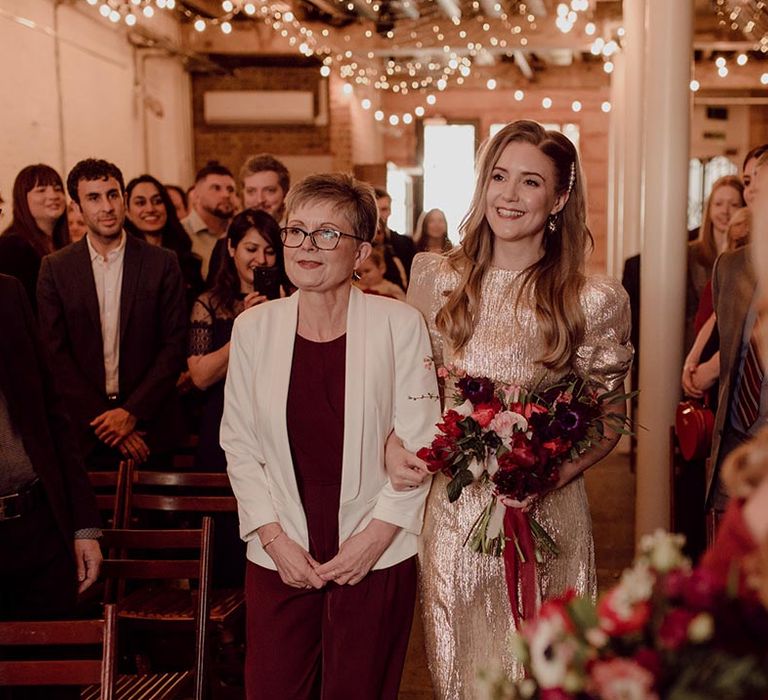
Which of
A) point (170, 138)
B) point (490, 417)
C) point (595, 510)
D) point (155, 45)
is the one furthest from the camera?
point (170, 138)

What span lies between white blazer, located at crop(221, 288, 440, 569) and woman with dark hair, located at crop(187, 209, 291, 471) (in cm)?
142

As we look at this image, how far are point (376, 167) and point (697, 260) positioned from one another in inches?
250

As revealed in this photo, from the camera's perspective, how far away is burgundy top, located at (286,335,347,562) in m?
2.52

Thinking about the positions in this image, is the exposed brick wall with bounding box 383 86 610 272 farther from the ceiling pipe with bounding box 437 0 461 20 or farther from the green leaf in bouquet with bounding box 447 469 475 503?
the green leaf in bouquet with bounding box 447 469 475 503

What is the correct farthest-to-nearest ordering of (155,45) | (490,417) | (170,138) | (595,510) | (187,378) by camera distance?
(170,138)
(155,45)
(595,510)
(187,378)
(490,417)

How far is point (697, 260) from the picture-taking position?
18.7 ft

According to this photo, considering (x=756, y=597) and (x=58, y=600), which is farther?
(x=58, y=600)

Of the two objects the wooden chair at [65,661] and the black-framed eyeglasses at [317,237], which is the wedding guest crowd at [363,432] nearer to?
the black-framed eyeglasses at [317,237]

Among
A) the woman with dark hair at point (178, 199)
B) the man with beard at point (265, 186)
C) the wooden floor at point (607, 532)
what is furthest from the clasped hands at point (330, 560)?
the woman with dark hair at point (178, 199)

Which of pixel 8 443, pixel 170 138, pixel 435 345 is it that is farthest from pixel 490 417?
pixel 170 138

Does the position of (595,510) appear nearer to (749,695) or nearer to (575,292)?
(575,292)

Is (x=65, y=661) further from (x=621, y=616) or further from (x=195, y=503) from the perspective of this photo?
(x=621, y=616)

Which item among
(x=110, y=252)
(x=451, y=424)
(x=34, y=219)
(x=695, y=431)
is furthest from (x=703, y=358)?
(x=34, y=219)

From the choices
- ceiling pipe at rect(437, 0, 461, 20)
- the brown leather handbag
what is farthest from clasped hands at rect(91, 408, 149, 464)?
ceiling pipe at rect(437, 0, 461, 20)
